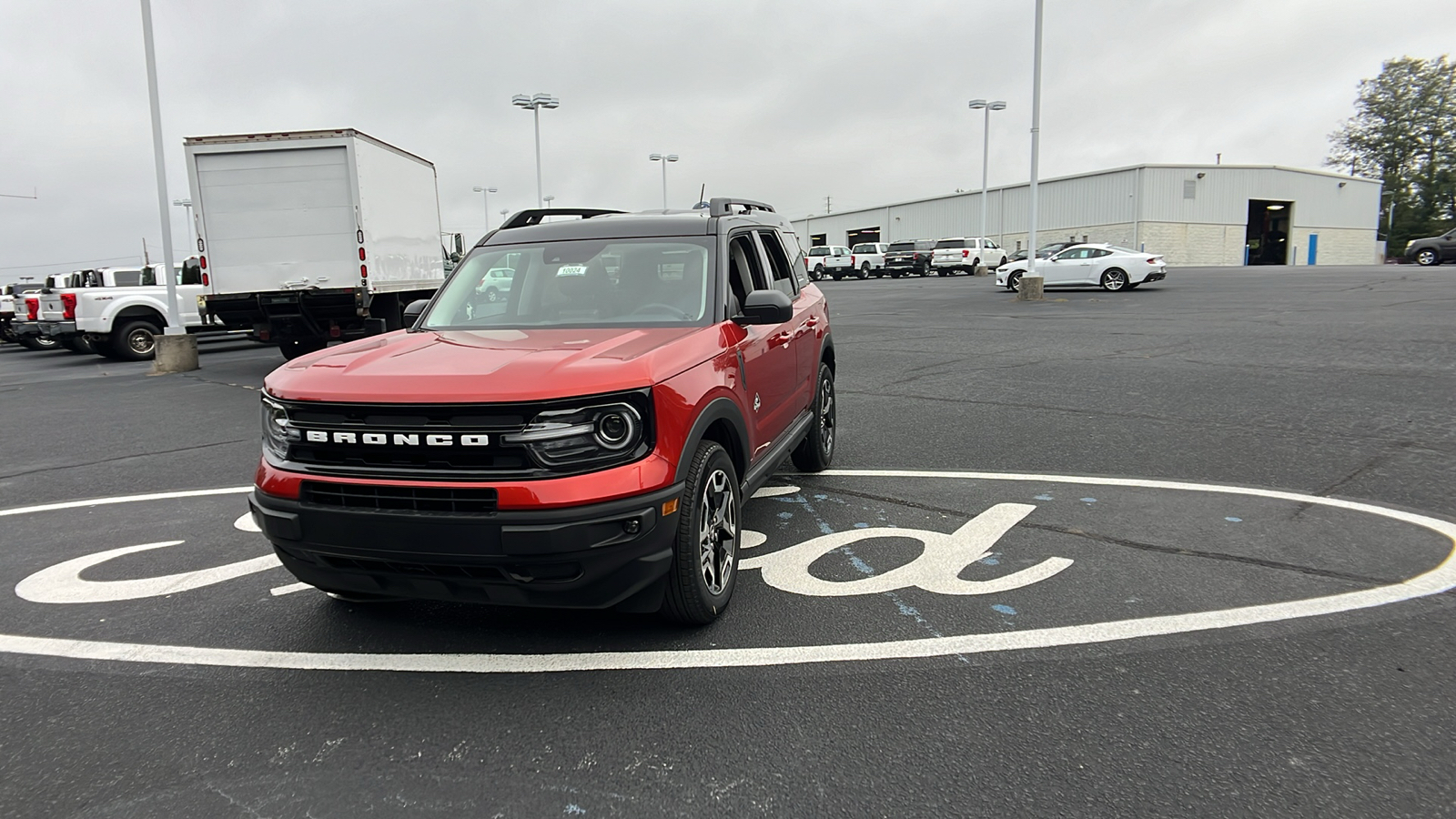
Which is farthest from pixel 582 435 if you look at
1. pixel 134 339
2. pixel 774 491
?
pixel 134 339

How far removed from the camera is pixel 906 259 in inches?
1970

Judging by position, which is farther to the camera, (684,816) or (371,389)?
(371,389)

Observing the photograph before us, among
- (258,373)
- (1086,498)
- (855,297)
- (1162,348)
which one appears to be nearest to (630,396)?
(1086,498)

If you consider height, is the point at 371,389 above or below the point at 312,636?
above

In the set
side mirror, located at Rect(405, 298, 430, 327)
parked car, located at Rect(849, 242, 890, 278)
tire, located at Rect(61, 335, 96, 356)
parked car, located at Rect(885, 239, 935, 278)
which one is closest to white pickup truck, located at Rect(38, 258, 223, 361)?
tire, located at Rect(61, 335, 96, 356)

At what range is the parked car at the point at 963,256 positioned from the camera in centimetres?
4828

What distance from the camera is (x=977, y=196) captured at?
70.3m

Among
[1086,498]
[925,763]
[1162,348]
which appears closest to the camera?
[925,763]

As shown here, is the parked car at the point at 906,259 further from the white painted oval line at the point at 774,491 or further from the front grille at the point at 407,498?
the front grille at the point at 407,498

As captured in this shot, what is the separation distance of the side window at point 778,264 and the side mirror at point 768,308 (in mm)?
1228

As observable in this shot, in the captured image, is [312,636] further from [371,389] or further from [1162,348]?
[1162,348]

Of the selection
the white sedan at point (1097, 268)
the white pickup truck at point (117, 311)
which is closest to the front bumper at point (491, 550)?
the white pickup truck at point (117, 311)

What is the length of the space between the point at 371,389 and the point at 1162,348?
12516 millimetres

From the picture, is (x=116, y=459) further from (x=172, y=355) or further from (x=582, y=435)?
(x=172, y=355)
